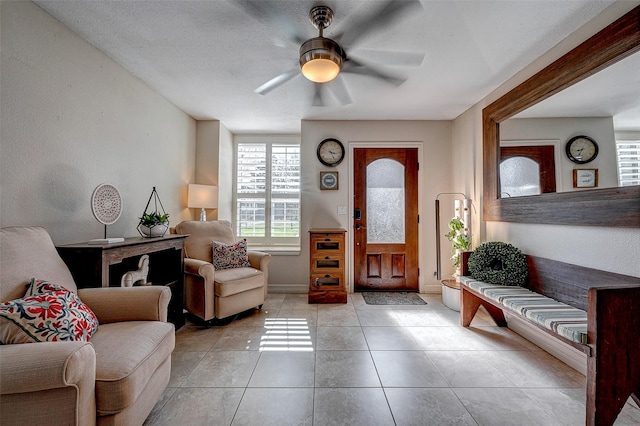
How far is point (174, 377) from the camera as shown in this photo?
5.96ft

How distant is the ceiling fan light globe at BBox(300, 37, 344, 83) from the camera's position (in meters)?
1.75

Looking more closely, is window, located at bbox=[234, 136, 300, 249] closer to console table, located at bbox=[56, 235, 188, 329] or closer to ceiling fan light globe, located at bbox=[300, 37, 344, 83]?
console table, located at bbox=[56, 235, 188, 329]

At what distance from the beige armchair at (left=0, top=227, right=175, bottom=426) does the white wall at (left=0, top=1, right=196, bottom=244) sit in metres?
0.38

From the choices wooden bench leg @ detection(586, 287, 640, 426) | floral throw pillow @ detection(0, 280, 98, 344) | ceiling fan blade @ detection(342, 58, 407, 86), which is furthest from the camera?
ceiling fan blade @ detection(342, 58, 407, 86)

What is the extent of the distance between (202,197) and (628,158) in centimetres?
397

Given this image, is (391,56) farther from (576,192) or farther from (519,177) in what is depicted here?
→ (576,192)

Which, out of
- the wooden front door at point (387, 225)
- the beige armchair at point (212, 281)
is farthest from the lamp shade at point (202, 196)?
the wooden front door at point (387, 225)

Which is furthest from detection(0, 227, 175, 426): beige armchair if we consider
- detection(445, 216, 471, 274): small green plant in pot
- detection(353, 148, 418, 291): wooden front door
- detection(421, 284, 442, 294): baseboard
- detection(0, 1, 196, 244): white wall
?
detection(421, 284, 442, 294): baseboard

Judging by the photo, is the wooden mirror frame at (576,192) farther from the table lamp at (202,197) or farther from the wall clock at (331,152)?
the table lamp at (202,197)

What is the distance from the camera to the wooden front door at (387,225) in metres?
3.80

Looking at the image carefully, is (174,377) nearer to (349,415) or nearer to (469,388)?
(349,415)

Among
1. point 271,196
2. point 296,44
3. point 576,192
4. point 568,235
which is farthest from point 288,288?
point 576,192

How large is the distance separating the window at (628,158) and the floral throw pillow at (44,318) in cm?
312

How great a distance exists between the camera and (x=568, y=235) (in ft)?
6.50
